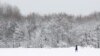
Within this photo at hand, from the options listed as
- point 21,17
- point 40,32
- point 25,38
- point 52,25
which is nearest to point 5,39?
point 25,38

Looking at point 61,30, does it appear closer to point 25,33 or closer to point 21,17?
point 25,33

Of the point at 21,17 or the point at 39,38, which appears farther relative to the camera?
the point at 21,17

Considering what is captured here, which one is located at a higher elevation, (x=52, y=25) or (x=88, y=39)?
(x=52, y=25)

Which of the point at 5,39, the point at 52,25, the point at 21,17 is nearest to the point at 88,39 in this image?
the point at 52,25

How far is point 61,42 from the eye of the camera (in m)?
55.2

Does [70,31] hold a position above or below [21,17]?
below

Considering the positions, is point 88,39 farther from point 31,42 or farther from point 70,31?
point 31,42

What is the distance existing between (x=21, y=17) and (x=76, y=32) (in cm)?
3229

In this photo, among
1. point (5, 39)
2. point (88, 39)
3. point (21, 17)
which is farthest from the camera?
point (21, 17)

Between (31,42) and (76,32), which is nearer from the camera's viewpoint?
(31,42)

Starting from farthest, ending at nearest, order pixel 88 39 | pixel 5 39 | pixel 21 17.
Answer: pixel 21 17 < pixel 5 39 < pixel 88 39

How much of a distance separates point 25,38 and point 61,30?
10.6 m

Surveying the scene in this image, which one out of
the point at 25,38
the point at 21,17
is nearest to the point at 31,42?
the point at 25,38

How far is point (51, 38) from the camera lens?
5525 cm
